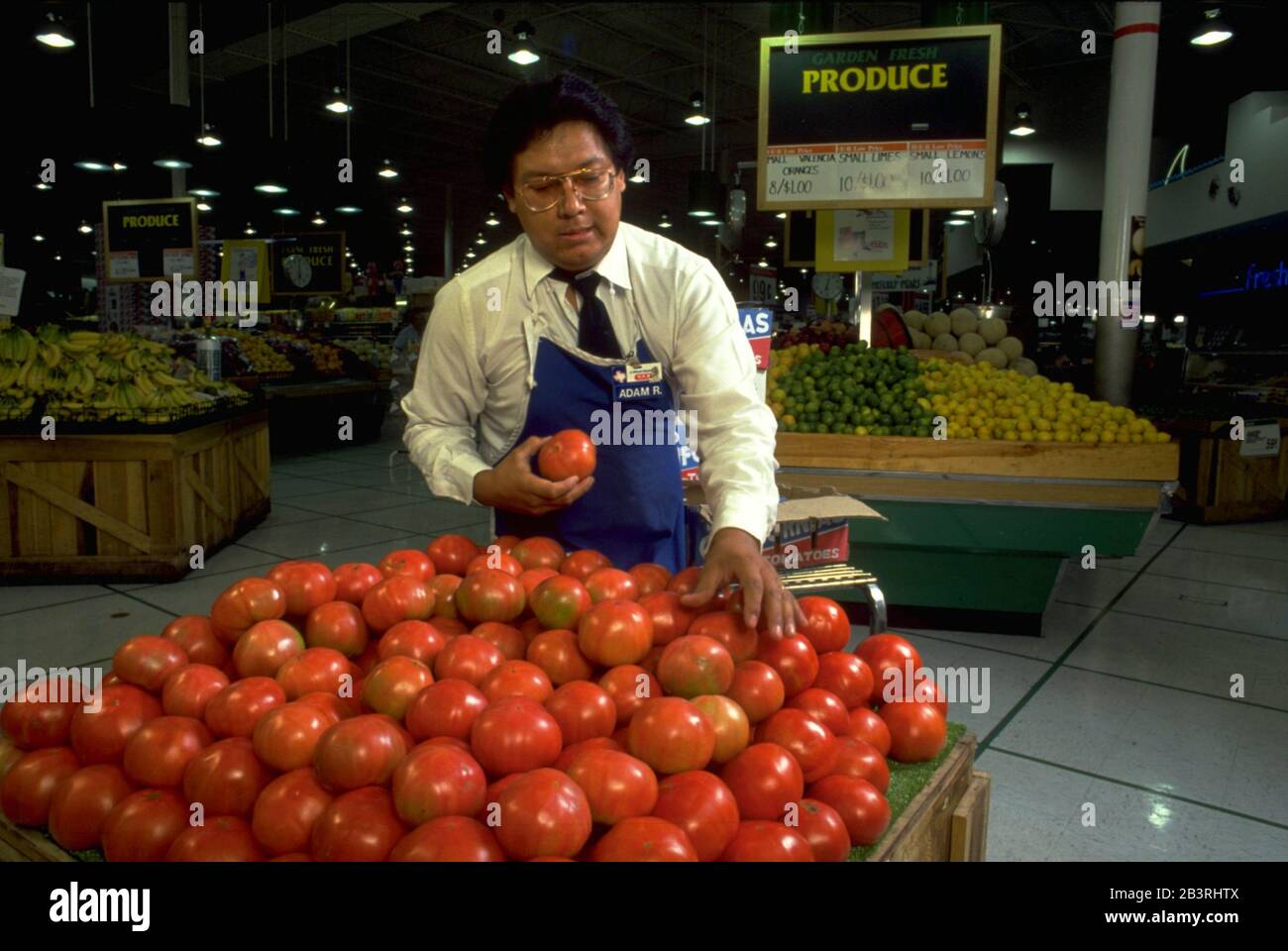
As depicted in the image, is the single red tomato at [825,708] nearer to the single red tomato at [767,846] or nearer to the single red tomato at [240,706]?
the single red tomato at [767,846]

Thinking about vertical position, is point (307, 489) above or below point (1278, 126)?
below

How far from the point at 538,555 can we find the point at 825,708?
0.73 meters

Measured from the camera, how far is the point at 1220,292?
52.2ft

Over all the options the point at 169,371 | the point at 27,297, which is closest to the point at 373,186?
the point at 27,297

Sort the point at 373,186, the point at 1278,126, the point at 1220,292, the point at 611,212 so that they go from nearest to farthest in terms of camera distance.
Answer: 1. the point at 611,212
2. the point at 1278,126
3. the point at 1220,292
4. the point at 373,186

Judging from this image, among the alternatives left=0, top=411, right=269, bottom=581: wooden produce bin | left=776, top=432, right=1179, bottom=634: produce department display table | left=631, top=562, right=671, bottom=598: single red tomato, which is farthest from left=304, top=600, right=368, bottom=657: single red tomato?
left=0, top=411, right=269, bottom=581: wooden produce bin

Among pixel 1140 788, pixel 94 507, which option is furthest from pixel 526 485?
pixel 94 507

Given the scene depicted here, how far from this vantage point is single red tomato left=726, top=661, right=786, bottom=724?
1419mm

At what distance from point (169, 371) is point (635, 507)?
5491 millimetres

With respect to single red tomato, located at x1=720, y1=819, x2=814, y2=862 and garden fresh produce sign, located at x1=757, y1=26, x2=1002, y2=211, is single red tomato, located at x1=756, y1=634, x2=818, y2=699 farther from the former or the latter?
garden fresh produce sign, located at x1=757, y1=26, x2=1002, y2=211

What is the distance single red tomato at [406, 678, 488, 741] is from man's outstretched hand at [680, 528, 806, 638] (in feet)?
1.46

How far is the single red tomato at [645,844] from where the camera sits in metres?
1.05

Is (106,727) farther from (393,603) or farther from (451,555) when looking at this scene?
(451,555)

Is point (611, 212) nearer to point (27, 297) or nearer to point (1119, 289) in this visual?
point (1119, 289)
